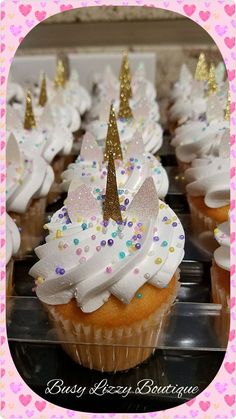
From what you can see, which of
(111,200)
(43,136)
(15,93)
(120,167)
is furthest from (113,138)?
(15,93)

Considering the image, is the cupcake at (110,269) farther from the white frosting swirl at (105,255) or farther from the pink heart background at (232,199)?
the pink heart background at (232,199)

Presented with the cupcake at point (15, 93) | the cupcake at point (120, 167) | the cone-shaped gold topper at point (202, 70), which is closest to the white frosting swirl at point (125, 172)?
the cupcake at point (120, 167)

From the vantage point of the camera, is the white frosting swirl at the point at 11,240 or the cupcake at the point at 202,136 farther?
the cupcake at the point at 202,136

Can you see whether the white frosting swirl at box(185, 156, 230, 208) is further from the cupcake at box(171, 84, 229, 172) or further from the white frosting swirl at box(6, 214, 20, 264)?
the white frosting swirl at box(6, 214, 20, 264)

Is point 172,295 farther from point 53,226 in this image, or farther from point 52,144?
point 52,144

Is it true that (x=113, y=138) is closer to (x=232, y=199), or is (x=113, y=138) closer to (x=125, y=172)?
(x=125, y=172)

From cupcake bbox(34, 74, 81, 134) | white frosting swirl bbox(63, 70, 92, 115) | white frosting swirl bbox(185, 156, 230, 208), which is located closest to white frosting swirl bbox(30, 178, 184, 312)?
white frosting swirl bbox(185, 156, 230, 208)
